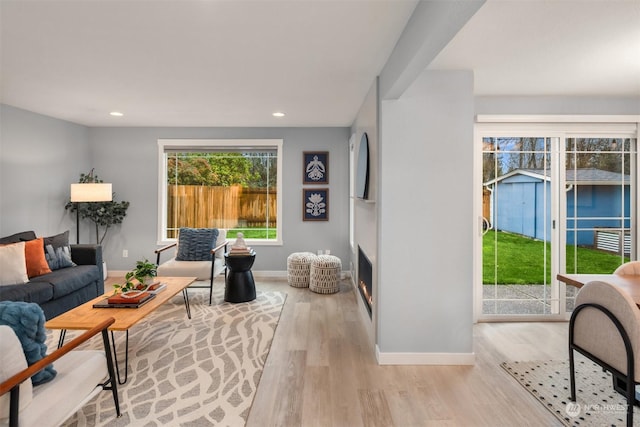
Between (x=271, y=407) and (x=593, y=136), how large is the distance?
13.6 feet

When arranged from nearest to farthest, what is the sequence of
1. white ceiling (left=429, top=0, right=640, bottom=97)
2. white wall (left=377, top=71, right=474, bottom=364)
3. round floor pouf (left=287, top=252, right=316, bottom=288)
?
white ceiling (left=429, top=0, right=640, bottom=97) → white wall (left=377, top=71, right=474, bottom=364) → round floor pouf (left=287, top=252, right=316, bottom=288)

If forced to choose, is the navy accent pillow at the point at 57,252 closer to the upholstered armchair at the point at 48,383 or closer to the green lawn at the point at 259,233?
the green lawn at the point at 259,233

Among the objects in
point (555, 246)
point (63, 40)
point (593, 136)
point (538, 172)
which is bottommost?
point (555, 246)

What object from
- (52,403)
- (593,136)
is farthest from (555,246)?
(52,403)

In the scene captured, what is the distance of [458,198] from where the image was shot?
2.76 meters

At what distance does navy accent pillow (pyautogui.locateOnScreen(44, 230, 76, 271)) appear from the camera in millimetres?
3889

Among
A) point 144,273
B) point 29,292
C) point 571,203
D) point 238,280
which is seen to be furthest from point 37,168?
point 571,203

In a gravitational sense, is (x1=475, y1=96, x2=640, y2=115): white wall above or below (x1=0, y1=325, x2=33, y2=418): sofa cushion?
above

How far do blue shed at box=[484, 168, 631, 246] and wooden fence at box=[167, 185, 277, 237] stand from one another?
3397 millimetres

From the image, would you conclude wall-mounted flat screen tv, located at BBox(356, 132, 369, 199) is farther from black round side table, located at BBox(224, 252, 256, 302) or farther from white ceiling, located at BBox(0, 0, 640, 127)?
black round side table, located at BBox(224, 252, 256, 302)

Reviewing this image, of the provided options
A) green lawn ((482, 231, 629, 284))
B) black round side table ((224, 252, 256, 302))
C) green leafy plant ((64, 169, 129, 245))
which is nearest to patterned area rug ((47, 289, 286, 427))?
black round side table ((224, 252, 256, 302))

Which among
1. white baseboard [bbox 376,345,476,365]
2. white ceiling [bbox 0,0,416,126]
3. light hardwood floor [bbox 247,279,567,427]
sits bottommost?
light hardwood floor [bbox 247,279,567,427]

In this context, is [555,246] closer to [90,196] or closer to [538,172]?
[538,172]

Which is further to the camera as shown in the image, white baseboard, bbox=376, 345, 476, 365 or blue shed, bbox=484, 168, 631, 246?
Result: blue shed, bbox=484, 168, 631, 246
